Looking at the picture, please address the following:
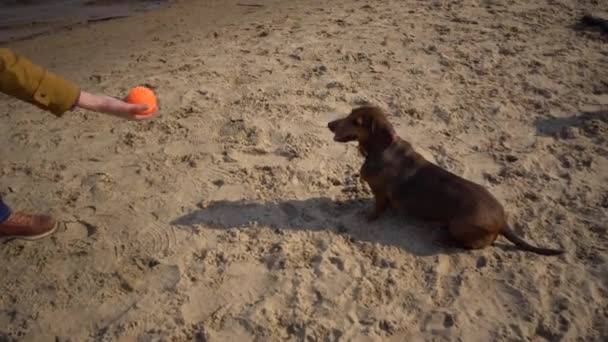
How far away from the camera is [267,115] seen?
5.30m

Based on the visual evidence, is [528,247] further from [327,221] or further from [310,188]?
[310,188]

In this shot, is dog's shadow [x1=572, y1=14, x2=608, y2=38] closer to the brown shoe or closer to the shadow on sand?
the shadow on sand

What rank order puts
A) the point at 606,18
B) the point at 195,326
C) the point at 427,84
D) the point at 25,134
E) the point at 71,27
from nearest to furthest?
the point at 195,326 → the point at 25,134 → the point at 427,84 → the point at 606,18 → the point at 71,27

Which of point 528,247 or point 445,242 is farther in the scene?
point 445,242

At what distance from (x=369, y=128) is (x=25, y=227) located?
2856 millimetres

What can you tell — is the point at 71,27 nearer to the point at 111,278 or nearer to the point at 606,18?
the point at 111,278

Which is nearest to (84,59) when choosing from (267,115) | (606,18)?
(267,115)

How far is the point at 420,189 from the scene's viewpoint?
3.67m

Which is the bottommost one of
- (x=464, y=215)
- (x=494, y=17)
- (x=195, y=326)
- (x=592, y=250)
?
(x=195, y=326)

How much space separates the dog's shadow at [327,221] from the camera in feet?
12.4

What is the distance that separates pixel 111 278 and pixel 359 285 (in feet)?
5.93

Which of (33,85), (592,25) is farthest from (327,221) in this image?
(592,25)

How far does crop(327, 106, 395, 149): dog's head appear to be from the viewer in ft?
12.5

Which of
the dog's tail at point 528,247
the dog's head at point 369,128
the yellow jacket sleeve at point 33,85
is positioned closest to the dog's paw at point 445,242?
the dog's tail at point 528,247
